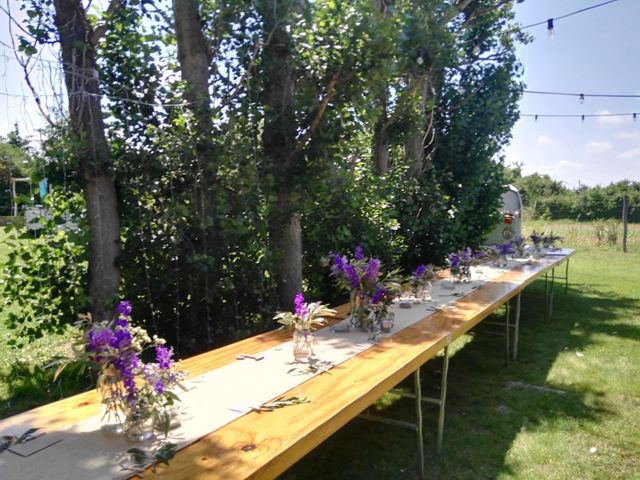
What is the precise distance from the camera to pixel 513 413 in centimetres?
349

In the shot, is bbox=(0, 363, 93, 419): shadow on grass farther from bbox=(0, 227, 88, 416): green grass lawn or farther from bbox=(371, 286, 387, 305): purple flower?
bbox=(371, 286, 387, 305): purple flower

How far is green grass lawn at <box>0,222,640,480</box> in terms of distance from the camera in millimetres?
2750

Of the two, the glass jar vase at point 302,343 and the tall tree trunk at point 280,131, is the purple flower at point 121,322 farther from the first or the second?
the tall tree trunk at point 280,131

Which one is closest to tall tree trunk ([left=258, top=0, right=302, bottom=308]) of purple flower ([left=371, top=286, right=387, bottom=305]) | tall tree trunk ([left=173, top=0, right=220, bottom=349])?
tall tree trunk ([left=173, top=0, right=220, bottom=349])

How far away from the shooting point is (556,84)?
11883 millimetres

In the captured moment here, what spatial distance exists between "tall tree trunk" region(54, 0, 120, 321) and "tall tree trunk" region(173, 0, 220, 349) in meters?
0.57

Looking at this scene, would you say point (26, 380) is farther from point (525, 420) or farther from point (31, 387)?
point (525, 420)

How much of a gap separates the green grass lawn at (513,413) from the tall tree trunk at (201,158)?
Result: 44.5 inches

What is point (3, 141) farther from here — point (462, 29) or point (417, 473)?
point (462, 29)

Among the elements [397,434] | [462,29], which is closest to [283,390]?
[397,434]

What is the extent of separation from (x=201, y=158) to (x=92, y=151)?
2.37 feet

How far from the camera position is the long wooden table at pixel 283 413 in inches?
50.5

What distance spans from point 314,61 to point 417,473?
308 centimetres

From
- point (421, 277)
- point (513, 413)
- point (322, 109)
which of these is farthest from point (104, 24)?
point (513, 413)
